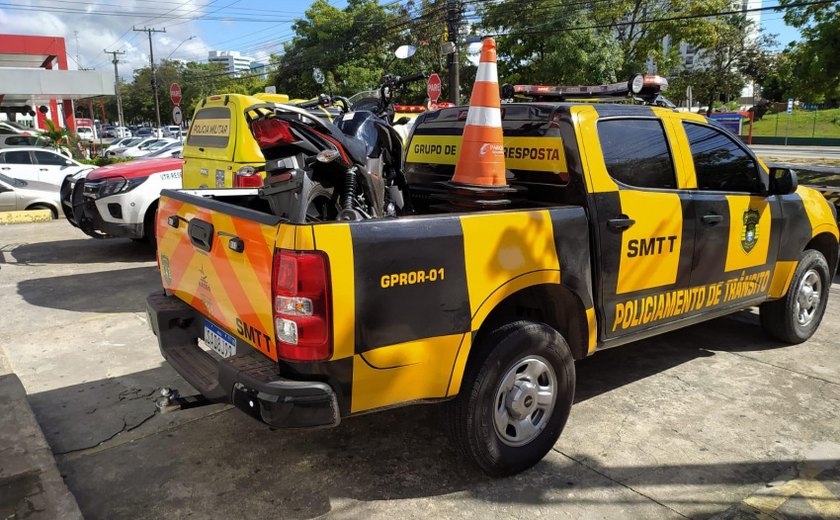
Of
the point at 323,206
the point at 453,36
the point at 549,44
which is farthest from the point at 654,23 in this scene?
the point at 323,206

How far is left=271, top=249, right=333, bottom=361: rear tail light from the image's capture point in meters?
2.49

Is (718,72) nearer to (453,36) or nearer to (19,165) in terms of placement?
(453,36)

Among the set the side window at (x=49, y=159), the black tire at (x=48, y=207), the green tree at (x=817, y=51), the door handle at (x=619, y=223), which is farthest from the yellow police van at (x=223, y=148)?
the green tree at (x=817, y=51)

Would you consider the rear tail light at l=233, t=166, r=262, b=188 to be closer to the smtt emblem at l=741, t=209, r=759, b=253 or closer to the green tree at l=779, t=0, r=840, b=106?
the smtt emblem at l=741, t=209, r=759, b=253

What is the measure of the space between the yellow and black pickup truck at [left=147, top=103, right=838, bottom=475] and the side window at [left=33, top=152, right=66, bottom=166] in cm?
1133

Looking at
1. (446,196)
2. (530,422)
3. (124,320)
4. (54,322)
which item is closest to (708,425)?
(530,422)

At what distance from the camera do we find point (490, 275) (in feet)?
9.75

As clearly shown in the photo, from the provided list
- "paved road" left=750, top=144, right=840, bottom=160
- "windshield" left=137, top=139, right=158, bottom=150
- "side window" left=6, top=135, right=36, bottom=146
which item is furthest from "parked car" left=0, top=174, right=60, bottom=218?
"paved road" left=750, top=144, right=840, bottom=160

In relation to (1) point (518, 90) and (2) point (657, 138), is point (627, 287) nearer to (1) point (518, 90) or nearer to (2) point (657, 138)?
(2) point (657, 138)

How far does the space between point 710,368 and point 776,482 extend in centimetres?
162

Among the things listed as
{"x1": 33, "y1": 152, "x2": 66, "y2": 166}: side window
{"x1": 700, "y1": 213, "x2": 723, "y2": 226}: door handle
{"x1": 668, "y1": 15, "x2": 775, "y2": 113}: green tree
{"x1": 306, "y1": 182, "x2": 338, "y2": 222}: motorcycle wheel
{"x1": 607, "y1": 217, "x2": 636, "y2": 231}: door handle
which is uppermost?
{"x1": 668, "y1": 15, "x2": 775, "y2": 113}: green tree

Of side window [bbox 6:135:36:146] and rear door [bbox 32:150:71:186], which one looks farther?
side window [bbox 6:135:36:146]

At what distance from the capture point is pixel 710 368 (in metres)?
4.82

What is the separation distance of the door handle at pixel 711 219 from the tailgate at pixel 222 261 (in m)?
2.82
